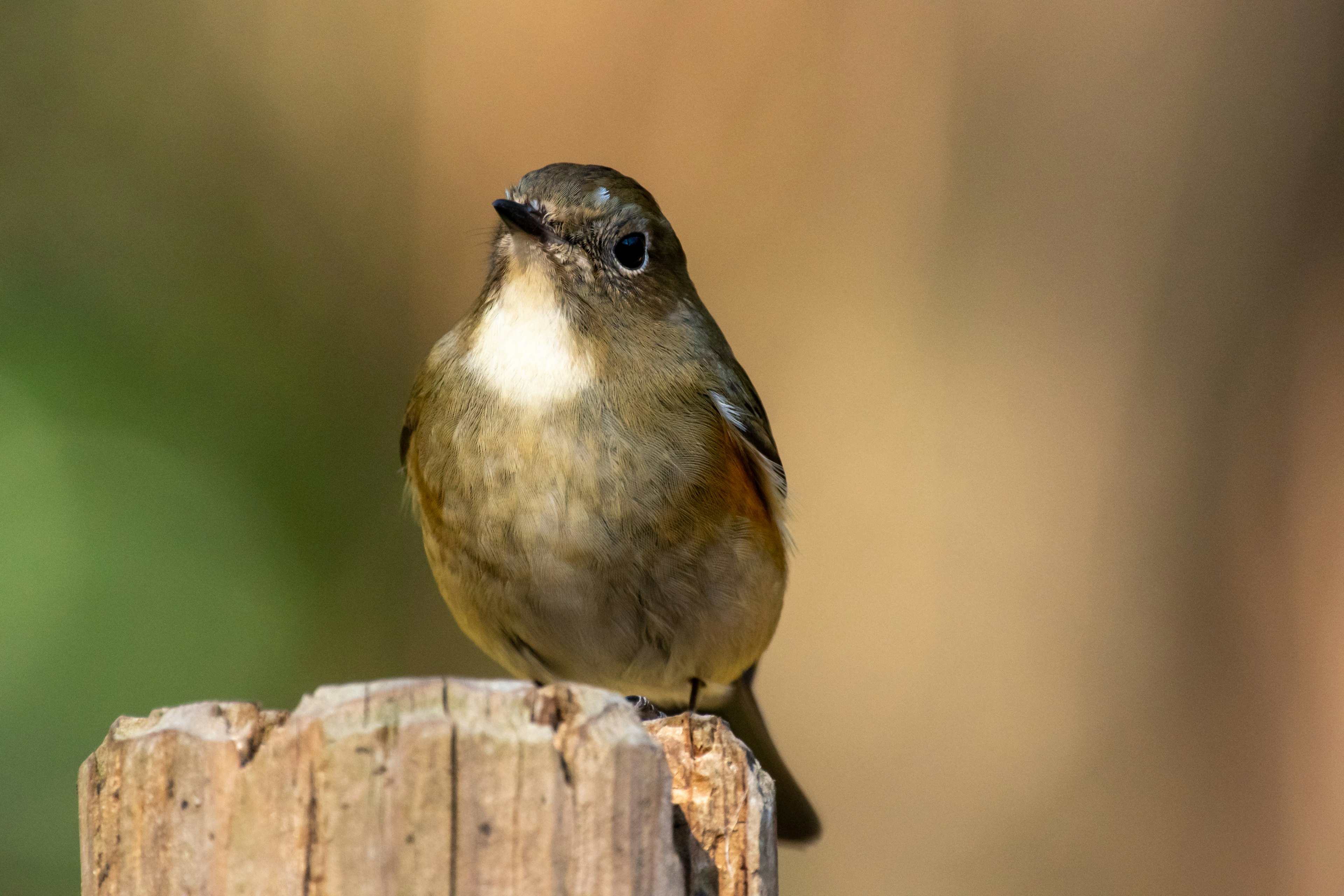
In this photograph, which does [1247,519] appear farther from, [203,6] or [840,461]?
[203,6]

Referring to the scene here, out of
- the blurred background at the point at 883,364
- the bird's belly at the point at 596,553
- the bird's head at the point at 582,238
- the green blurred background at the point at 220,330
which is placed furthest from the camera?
the green blurred background at the point at 220,330

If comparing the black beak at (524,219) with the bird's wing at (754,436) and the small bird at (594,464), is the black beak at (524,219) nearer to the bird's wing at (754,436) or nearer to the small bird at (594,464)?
the small bird at (594,464)

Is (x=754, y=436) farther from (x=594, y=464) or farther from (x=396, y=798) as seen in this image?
(x=396, y=798)

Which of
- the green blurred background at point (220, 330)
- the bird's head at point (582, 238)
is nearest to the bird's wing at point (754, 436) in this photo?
the bird's head at point (582, 238)

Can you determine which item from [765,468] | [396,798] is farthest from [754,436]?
[396,798]

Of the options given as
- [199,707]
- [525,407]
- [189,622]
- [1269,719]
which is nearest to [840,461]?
[1269,719]

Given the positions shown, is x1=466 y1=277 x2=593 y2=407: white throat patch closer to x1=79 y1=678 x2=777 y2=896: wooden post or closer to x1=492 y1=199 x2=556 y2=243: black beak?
x1=492 y1=199 x2=556 y2=243: black beak

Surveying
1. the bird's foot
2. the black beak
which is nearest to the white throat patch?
the black beak
